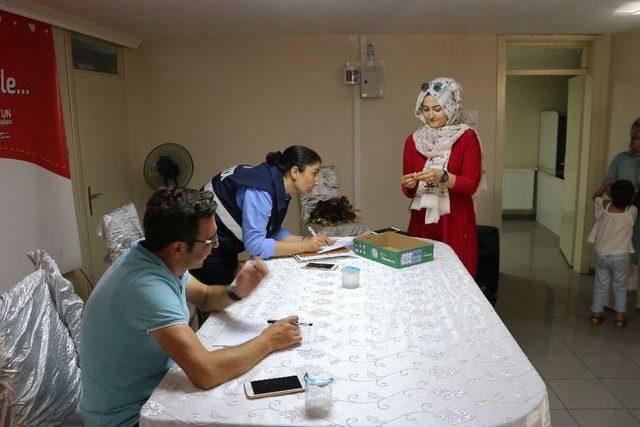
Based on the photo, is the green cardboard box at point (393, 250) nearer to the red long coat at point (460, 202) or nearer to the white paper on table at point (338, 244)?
the white paper on table at point (338, 244)

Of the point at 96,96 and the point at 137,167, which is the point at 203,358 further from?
the point at 137,167

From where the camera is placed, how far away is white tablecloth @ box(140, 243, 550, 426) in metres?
1.21

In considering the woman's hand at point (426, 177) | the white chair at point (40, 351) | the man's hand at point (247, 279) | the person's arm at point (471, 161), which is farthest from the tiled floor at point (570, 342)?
the white chair at point (40, 351)

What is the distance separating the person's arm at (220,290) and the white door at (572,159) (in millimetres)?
4117

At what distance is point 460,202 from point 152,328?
213cm

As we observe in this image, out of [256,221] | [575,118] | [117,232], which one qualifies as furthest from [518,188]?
[117,232]

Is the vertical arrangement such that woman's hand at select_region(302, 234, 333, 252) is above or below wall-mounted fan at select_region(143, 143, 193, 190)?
below

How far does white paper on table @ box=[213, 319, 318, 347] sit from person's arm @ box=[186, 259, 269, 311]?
12 centimetres

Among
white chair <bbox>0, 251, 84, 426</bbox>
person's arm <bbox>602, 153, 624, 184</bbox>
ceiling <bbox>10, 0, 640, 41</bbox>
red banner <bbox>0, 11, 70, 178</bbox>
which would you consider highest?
ceiling <bbox>10, 0, 640, 41</bbox>

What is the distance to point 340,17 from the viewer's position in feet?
12.3

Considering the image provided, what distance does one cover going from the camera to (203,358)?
133cm

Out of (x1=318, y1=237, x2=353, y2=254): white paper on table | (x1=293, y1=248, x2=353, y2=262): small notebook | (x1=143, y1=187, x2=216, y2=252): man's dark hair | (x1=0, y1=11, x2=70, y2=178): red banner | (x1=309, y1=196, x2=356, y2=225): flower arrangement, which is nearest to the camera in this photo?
(x1=143, y1=187, x2=216, y2=252): man's dark hair

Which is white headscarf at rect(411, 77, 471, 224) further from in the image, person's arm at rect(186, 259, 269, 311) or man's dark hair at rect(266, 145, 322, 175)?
person's arm at rect(186, 259, 269, 311)

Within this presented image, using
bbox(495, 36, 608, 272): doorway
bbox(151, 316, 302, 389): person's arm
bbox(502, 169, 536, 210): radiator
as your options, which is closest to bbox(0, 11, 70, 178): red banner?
bbox(151, 316, 302, 389): person's arm
